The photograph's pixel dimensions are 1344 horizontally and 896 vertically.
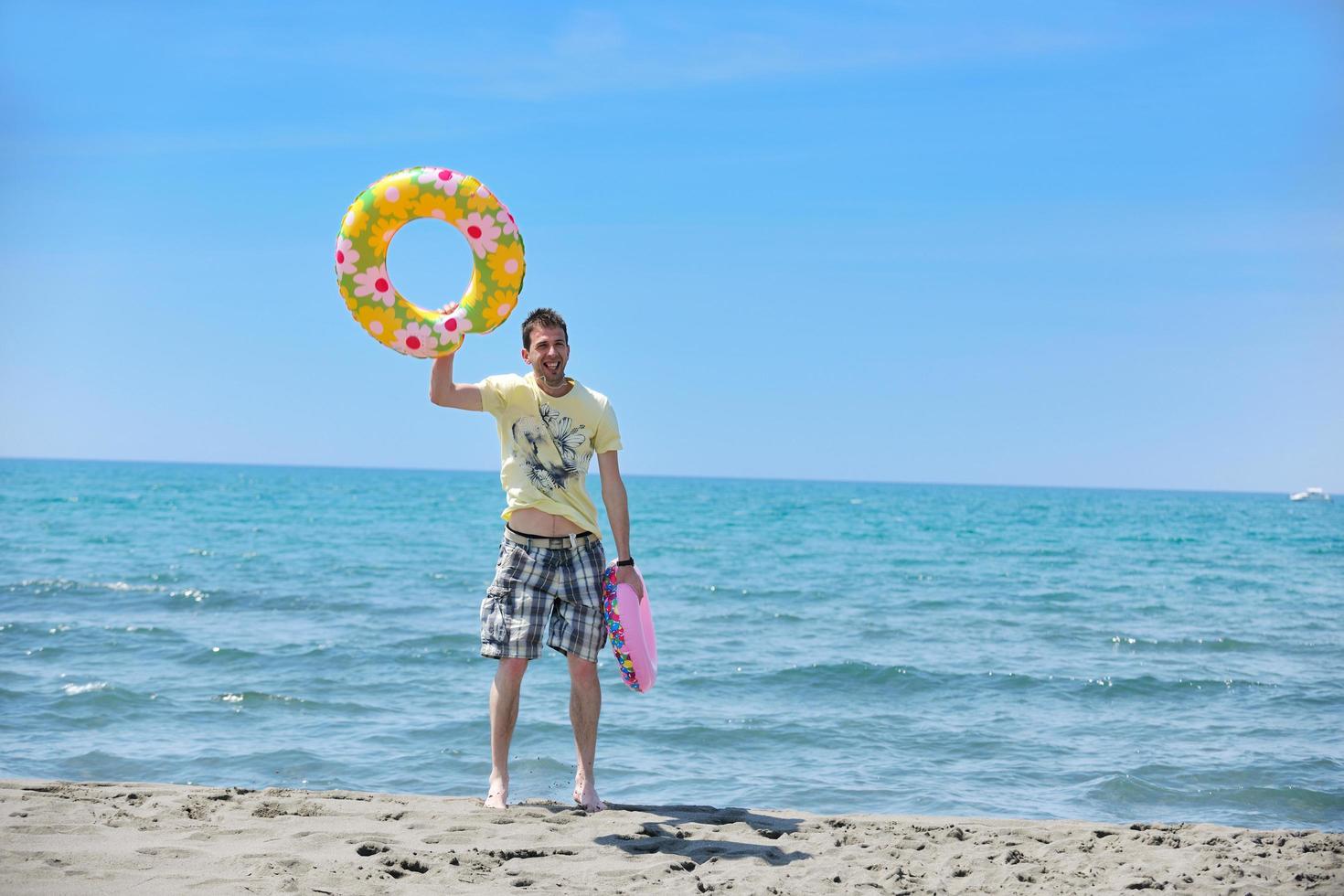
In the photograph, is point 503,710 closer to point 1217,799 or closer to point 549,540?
point 549,540

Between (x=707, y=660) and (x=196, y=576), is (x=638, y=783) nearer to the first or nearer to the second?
(x=707, y=660)

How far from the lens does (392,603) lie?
13727 mm

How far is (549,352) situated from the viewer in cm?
479

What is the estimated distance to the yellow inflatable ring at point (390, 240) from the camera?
187 inches

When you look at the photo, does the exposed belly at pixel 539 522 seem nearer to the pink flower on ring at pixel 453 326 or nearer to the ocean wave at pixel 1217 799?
the pink flower on ring at pixel 453 326

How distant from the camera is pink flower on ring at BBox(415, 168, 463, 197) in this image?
4.86m

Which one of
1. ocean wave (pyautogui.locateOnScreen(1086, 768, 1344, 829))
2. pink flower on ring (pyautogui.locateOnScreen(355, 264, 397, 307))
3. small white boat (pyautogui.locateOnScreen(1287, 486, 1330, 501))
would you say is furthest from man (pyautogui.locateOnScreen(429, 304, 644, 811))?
small white boat (pyautogui.locateOnScreen(1287, 486, 1330, 501))

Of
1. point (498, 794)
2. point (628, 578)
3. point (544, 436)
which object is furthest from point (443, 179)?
point (498, 794)

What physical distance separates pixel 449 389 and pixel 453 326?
0.26 meters

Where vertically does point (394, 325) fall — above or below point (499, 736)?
above

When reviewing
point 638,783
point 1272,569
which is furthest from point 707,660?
point 1272,569

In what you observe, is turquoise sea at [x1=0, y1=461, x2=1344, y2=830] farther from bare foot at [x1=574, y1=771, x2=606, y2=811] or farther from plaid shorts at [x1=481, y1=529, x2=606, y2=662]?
plaid shorts at [x1=481, y1=529, x2=606, y2=662]

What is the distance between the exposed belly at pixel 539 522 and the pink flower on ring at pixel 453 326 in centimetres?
78

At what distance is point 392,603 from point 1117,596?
1012 cm
